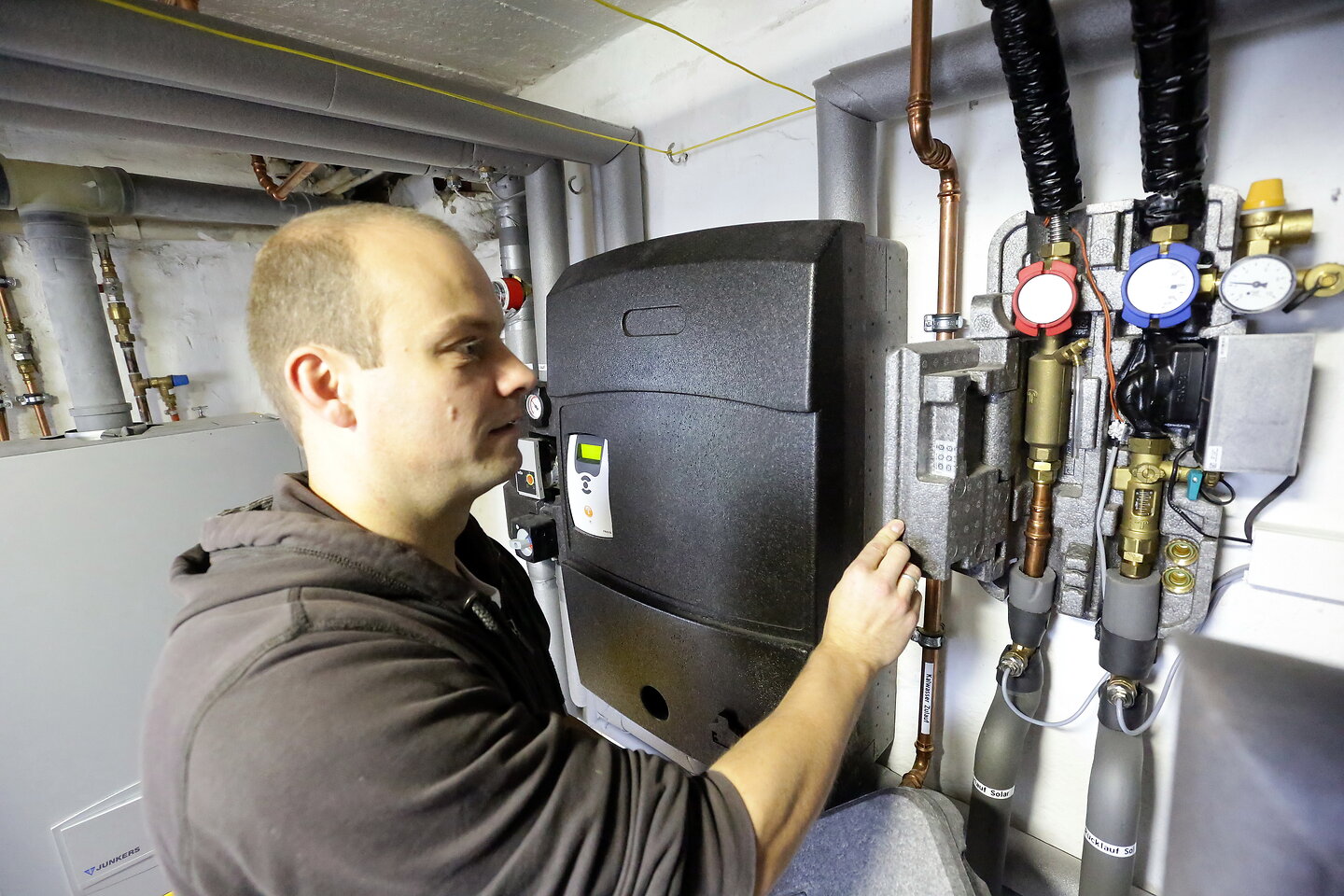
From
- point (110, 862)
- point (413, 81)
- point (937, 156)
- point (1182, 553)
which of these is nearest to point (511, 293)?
point (413, 81)

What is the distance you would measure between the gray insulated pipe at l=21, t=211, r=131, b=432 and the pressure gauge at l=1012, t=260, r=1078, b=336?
2.00 meters

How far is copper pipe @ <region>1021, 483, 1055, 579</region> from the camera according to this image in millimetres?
802

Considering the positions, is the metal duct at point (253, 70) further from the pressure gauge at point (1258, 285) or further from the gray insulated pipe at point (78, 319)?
the pressure gauge at point (1258, 285)

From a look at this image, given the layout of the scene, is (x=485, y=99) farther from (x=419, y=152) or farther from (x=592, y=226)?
(x=592, y=226)

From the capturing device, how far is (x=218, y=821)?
0.41 metres

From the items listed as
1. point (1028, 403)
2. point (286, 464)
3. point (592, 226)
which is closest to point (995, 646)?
point (1028, 403)

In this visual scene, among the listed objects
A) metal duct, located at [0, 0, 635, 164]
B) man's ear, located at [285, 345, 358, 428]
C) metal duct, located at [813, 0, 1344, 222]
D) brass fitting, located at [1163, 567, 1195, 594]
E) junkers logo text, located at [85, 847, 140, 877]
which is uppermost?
metal duct, located at [0, 0, 635, 164]

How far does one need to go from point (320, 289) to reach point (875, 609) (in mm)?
662

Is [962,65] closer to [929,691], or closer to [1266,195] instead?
[1266,195]

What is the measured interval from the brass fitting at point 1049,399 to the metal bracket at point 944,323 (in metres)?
0.12

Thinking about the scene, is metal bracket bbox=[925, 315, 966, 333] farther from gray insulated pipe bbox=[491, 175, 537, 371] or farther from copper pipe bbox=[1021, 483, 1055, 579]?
gray insulated pipe bbox=[491, 175, 537, 371]

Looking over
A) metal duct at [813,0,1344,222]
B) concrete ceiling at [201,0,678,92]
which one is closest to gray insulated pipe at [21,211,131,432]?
concrete ceiling at [201,0,678,92]

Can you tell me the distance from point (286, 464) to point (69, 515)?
1.48 feet

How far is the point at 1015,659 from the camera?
0.86 meters
